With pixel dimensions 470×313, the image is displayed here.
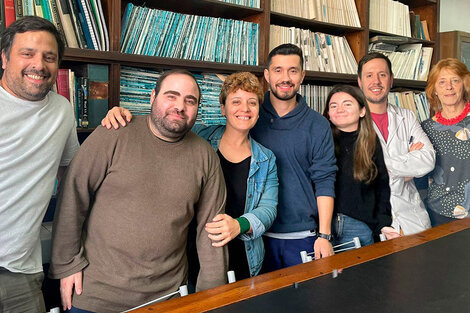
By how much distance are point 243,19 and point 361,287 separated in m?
1.99

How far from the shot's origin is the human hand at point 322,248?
6.39 ft

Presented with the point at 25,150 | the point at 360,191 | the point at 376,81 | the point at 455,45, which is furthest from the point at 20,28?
the point at 455,45

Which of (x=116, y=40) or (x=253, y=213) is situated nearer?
(x=253, y=213)

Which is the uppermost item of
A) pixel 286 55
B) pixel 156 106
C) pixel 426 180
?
pixel 286 55

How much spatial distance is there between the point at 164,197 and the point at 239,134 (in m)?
0.51

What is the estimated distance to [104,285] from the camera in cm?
147

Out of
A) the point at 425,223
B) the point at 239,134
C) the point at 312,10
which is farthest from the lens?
the point at 312,10

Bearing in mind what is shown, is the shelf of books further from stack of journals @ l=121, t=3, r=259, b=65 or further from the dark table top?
the dark table top

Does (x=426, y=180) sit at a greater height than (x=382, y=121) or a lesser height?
lesser

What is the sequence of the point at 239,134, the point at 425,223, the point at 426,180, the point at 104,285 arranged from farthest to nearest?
the point at 426,180
the point at 425,223
the point at 239,134
the point at 104,285

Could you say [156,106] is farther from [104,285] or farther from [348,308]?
[348,308]

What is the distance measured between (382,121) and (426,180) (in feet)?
1.60

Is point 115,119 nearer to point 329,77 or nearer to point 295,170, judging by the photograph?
point 295,170

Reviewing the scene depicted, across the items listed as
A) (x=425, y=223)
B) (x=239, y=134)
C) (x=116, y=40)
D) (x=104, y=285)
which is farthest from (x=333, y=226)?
(x=116, y=40)
